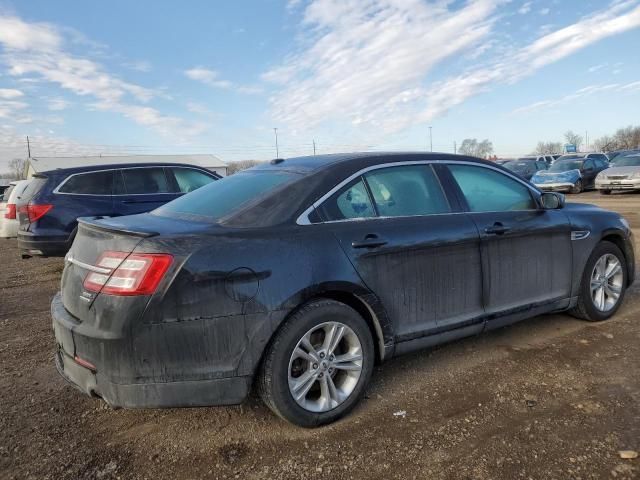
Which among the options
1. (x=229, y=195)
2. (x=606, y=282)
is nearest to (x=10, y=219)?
(x=229, y=195)

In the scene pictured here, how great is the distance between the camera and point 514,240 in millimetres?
3795

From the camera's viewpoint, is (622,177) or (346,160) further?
(622,177)

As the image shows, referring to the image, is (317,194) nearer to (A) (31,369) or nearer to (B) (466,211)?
(B) (466,211)

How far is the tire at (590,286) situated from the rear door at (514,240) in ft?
0.92

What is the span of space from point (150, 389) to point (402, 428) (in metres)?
1.43

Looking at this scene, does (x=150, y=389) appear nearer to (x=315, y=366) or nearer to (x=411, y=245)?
(x=315, y=366)

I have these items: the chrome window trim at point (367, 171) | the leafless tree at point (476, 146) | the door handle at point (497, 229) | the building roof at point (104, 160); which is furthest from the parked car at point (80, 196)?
the leafless tree at point (476, 146)

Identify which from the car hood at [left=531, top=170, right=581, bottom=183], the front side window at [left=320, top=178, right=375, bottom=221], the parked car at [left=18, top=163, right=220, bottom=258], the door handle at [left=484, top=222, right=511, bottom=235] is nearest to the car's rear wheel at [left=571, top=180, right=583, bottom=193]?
the car hood at [left=531, top=170, right=581, bottom=183]

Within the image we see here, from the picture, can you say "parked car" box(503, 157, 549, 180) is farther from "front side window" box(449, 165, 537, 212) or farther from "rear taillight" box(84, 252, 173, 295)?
"rear taillight" box(84, 252, 173, 295)

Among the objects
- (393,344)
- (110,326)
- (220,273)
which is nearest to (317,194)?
(220,273)

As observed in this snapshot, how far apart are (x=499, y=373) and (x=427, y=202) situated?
1.33m

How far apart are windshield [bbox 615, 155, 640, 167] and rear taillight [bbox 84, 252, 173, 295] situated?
20619 mm

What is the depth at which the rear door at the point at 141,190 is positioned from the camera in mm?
7383

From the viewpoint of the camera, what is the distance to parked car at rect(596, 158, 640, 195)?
1789cm
